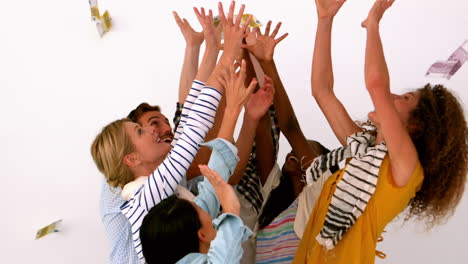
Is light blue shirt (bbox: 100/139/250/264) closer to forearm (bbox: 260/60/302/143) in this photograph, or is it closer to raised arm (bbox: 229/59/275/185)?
raised arm (bbox: 229/59/275/185)

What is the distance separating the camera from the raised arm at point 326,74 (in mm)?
1351

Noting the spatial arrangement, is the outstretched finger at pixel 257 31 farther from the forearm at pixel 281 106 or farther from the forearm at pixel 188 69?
the forearm at pixel 188 69

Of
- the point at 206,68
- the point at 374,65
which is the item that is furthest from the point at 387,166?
the point at 206,68

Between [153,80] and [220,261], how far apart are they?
1193 millimetres

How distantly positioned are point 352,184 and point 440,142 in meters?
0.21

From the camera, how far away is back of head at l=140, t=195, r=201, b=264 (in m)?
0.99

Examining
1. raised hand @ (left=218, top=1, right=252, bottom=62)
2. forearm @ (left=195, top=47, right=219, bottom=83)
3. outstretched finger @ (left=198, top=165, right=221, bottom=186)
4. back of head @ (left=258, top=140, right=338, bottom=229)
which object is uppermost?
raised hand @ (left=218, top=1, right=252, bottom=62)

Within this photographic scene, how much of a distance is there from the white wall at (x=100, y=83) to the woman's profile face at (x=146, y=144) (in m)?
0.61

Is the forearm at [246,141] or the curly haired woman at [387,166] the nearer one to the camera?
the curly haired woman at [387,166]

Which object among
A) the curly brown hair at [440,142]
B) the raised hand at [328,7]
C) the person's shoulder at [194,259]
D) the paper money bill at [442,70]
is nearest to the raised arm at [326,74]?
the raised hand at [328,7]

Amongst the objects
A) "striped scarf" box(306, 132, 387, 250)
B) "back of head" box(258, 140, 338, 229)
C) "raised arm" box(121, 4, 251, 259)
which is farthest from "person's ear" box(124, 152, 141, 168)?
"striped scarf" box(306, 132, 387, 250)

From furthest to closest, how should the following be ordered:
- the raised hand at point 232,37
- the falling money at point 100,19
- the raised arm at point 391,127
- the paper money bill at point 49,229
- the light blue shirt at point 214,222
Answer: the falling money at point 100,19 < the paper money bill at point 49,229 < the raised hand at point 232,37 < the raised arm at point 391,127 < the light blue shirt at point 214,222

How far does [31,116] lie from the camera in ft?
6.50

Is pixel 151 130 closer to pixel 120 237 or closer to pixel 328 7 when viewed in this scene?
pixel 120 237
